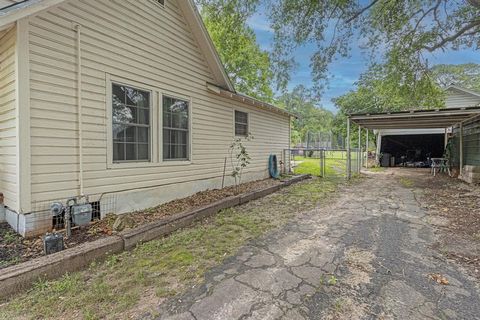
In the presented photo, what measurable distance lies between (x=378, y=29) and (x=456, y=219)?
6539mm

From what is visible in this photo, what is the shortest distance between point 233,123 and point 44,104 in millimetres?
5259

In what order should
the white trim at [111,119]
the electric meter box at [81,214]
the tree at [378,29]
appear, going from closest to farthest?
1. the electric meter box at [81,214]
2. the white trim at [111,119]
3. the tree at [378,29]

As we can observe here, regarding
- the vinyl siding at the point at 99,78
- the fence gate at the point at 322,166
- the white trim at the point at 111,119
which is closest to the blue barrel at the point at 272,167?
the fence gate at the point at 322,166

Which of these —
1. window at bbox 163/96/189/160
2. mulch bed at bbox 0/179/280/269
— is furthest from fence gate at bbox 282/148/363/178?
mulch bed at bbox 0/179/280/269

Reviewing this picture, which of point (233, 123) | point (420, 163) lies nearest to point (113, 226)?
point (233, 123)

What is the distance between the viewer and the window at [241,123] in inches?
337

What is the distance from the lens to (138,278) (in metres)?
2.78

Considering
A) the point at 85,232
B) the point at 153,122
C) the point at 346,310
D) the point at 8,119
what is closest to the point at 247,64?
the point at 153,122

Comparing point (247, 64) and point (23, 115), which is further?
point (247, 64)

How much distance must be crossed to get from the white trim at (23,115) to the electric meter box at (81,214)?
0.56m

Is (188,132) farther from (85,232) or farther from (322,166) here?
(322,166)

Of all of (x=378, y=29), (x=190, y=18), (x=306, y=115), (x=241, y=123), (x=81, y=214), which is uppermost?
(x=306, y=115)

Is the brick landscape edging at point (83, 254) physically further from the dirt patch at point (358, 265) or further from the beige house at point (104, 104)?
the dirt patch at point (358, 265)

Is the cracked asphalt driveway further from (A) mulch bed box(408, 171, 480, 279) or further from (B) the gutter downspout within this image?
(B) the gutter downspout
